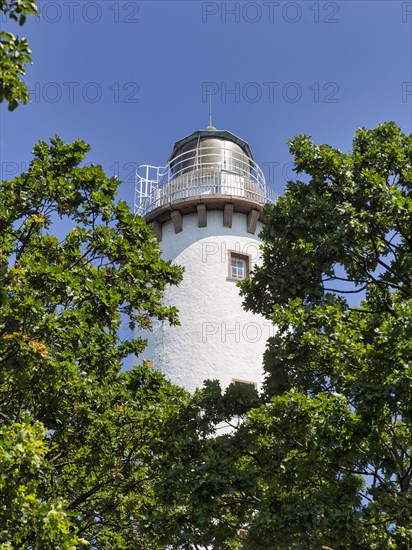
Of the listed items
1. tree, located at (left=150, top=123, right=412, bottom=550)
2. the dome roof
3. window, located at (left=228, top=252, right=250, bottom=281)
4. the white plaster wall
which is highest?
the dome roof

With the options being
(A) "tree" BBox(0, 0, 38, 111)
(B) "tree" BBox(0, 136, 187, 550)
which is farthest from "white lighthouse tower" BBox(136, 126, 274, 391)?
(A) "tree" BBox(0, 0, 38, 111)

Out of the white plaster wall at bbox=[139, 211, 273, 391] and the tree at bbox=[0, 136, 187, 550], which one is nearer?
the tree at bbox=[0, 136, 187, 550]

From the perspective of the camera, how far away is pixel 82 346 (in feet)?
46.2

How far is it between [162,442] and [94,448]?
64.7 inches

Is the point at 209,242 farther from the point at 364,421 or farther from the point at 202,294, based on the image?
the point at 364,421

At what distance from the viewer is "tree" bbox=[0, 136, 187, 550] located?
42.9ft

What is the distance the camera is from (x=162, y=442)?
15.2 meters

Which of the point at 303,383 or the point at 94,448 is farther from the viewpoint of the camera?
the point at 94,448

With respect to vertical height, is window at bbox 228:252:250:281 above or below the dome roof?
below

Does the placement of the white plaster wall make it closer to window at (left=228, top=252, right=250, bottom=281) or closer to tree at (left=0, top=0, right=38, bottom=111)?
window at (left=228, top=252, right=250, bottom=281)

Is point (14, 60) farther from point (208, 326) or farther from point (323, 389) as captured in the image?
point (208, 326)

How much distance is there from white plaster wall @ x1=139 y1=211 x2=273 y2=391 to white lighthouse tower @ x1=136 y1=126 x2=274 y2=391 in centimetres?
4

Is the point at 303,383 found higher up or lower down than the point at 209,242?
lower down

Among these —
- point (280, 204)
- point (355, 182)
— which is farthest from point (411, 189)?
point (280, 204)
